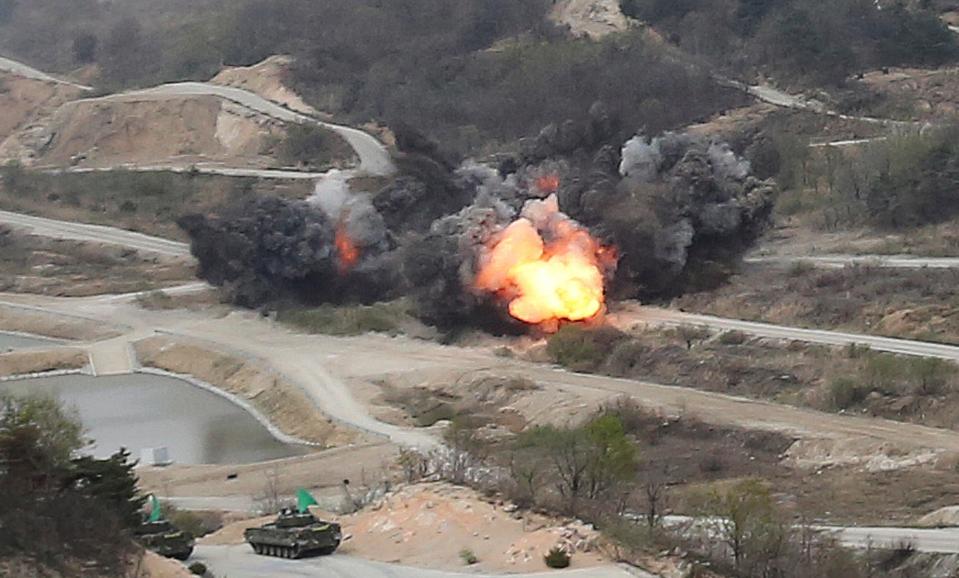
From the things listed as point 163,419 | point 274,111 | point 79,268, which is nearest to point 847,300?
point 163,419

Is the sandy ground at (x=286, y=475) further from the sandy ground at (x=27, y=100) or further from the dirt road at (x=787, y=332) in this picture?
the sandy ground at (x=27, y=100)

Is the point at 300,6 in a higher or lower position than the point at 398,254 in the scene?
higher

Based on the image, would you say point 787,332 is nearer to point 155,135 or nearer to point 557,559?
point 557,559

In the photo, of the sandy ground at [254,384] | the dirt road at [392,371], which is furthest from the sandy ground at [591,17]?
the sandy ground at [254,384]

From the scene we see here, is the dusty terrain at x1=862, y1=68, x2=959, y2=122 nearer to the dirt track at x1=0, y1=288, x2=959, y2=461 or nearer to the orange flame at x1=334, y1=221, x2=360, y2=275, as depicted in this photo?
the orange flame at x1=334, y1=221, x2=360, y2=275

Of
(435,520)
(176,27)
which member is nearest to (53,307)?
(435,520)

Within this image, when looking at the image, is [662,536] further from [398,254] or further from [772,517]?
[398,254]
